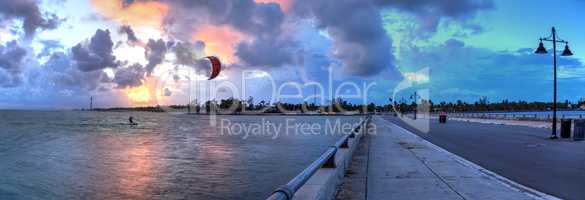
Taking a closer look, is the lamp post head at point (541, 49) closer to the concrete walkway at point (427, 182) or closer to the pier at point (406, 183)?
the concrete walkway at point (427, 182)

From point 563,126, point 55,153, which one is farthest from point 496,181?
point 55,153

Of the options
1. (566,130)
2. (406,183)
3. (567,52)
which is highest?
(567,52)

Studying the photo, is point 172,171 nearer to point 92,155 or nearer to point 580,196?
point 92,155

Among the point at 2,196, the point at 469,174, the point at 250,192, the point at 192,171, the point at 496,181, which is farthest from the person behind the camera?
the point at 192,171

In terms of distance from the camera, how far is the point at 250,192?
55.0ft

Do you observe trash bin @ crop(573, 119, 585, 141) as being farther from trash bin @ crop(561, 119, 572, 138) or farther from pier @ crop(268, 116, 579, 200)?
pier @ crop(268, 116, 579, 200)

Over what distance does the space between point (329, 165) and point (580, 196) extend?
14.7 ft

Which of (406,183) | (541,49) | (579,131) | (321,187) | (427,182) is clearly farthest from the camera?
(541,49)

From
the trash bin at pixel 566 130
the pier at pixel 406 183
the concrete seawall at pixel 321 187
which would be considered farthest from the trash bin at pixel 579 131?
the concrete seawall at pixel 321 187

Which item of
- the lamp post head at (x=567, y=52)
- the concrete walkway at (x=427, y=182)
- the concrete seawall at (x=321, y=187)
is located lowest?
the concrete walkway at (x=427, y=182)

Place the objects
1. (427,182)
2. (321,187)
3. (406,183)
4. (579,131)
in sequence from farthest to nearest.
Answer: (579,131)
(427,182)
(406,183)
(321,187)

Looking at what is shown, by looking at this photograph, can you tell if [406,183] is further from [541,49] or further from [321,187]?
[541,49]

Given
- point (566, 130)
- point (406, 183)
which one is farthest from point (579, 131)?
point (406, 183)

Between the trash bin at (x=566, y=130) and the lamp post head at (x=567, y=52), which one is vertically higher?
the lamp post head at (x=567, y=52)
